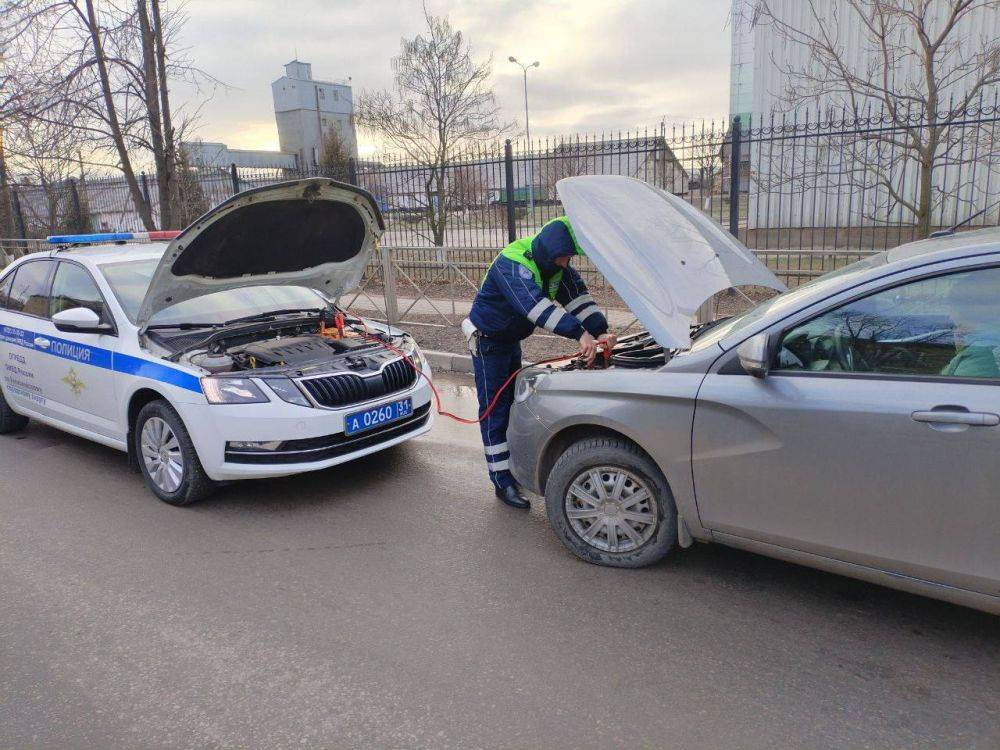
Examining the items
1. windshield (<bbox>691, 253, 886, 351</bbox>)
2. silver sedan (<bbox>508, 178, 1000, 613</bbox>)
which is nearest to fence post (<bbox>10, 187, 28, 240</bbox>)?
silver sedan (<bbox>508, 178, 1000, 613</bbox>)

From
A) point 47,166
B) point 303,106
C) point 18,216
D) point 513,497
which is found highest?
point 303,106

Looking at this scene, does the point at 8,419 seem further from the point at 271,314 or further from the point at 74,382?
the point at 271,314

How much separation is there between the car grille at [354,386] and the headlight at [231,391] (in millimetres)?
271

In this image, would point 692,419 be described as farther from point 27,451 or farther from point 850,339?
point 27,451

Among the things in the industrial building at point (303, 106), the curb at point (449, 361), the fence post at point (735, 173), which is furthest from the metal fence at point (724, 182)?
the industrial building at point (303, 106)

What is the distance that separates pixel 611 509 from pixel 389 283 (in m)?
6.98

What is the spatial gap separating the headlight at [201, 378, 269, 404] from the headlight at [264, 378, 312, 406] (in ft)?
0.25

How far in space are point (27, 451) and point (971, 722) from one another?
6.26 m

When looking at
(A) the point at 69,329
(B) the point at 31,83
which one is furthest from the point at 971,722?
(B) the point at 31,83

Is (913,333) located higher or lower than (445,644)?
higher

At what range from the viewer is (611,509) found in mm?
3443

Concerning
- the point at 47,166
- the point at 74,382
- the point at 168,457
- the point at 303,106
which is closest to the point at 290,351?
the point at 168,457

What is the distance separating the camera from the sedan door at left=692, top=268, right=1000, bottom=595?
7.97 feet

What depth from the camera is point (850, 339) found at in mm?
2768
